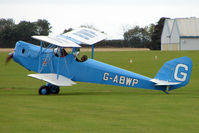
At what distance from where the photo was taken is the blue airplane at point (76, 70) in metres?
16.0

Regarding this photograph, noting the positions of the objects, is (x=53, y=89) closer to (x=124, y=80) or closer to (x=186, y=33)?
(x=124, y=80)

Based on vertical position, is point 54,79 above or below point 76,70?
below

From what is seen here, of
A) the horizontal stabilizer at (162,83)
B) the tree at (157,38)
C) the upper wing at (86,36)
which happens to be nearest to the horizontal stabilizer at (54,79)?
the upper wing at (86,36)

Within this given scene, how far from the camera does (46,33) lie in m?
52.9

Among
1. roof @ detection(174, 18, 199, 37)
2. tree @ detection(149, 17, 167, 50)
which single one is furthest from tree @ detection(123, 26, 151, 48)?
roof @ detection(174, 18, 199, 37)

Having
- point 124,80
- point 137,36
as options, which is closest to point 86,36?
point 124,80

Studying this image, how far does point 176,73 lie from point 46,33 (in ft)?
126

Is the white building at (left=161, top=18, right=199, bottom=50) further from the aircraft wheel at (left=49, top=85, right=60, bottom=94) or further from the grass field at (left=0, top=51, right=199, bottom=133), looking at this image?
the grass field at (left=0, top=51, right=199, bottom=133)

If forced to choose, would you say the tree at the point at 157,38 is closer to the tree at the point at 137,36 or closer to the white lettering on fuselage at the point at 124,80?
the tree at the point at 137,36

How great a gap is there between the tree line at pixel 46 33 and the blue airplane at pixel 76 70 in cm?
2724
